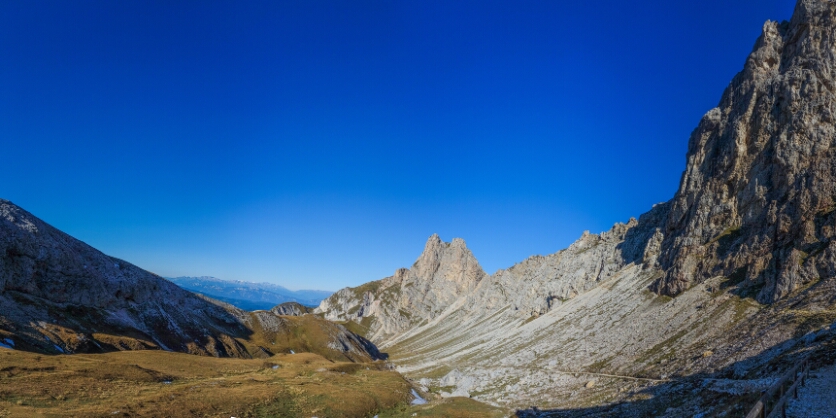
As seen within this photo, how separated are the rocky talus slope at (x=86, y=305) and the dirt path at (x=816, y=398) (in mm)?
84572

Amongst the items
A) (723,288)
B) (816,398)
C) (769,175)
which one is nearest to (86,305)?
(816,398)

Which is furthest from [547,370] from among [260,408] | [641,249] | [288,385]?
[641,249]

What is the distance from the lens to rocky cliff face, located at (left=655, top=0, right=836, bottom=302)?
74312mm

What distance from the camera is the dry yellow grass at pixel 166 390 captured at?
113ft

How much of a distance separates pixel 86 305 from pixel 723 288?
139 m

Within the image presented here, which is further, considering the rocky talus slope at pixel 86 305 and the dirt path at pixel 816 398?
the rocky talus slope at pixel 86 305

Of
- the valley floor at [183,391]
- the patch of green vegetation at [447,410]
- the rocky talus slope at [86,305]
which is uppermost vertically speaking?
the rocky talus slope at [86,305]

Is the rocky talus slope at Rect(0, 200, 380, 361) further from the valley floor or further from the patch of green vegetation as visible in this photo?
the patch of green vegetation

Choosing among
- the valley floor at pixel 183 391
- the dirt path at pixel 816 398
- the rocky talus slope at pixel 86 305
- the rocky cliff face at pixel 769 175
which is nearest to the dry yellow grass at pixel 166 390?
the valley floor at pixel 183 391

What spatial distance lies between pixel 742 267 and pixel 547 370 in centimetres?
4739

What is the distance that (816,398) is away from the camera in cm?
2172

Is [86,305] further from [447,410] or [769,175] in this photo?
[769,175]

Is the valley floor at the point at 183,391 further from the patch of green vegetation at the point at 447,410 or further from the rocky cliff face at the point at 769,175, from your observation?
the rocky cliff face at the point at 769,175

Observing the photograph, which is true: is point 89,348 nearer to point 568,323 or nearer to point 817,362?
point 817,362
